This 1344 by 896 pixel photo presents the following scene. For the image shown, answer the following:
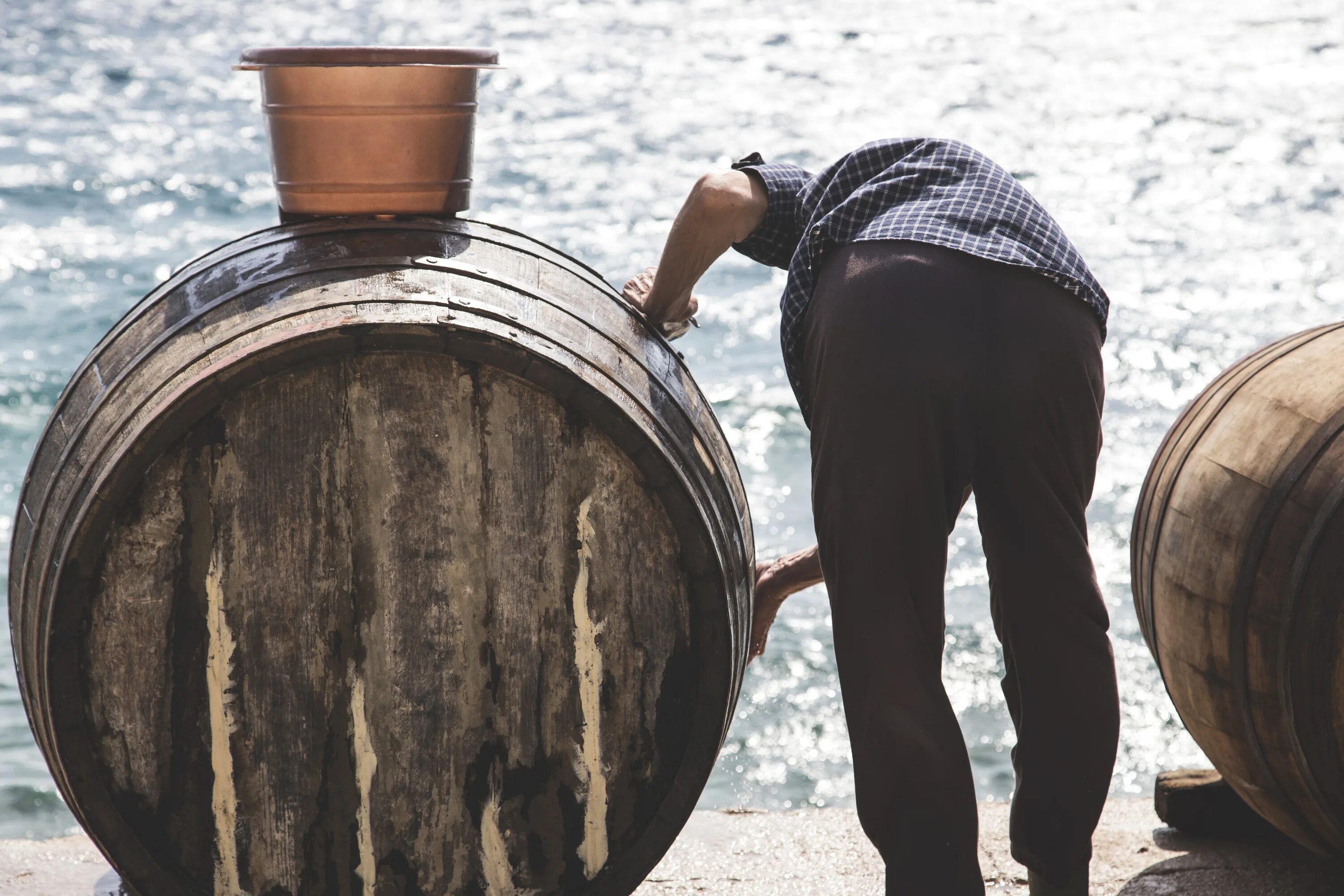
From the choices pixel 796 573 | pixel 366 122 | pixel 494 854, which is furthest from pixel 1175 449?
pixel 366 122

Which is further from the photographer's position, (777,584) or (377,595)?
(777,584)

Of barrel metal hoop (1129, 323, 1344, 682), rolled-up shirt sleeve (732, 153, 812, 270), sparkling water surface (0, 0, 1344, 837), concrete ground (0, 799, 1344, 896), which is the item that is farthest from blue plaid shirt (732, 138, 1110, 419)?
sparkling water surface (0, 0, 1344, 837)

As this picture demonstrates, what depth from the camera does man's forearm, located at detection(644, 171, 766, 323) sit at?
7.61 feet

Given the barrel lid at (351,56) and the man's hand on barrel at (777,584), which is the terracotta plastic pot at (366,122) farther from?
the man's hand on barrel at (777,584)

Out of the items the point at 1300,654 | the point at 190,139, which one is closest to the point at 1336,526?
the point at 1300,654

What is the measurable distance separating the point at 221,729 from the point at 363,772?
8.5 inches

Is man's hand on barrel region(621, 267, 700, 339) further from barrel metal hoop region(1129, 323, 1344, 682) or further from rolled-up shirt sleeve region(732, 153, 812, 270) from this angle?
barrel metal hoop region(1129, 323, 1344, 682)

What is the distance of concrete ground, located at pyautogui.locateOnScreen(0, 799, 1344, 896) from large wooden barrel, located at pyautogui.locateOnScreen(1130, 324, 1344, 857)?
0.18m

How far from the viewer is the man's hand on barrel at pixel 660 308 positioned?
2.46m

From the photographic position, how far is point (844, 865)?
2.87 m

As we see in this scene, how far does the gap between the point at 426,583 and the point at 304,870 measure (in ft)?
1.56

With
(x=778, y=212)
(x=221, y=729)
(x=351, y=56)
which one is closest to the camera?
(x=221, y=729)

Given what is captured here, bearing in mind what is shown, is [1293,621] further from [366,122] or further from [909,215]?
[366,122]

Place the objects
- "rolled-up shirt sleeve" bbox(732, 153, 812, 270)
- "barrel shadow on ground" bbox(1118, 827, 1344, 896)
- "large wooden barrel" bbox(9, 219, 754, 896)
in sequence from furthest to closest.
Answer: "barrel shadow on ground" bbox(1118, 827, 1344, 896) < "rolled-up shirt sleeve" bbox(732, 153, 812, 270) < "large wooden barrel" bbox(9, 219, 754, 896)
